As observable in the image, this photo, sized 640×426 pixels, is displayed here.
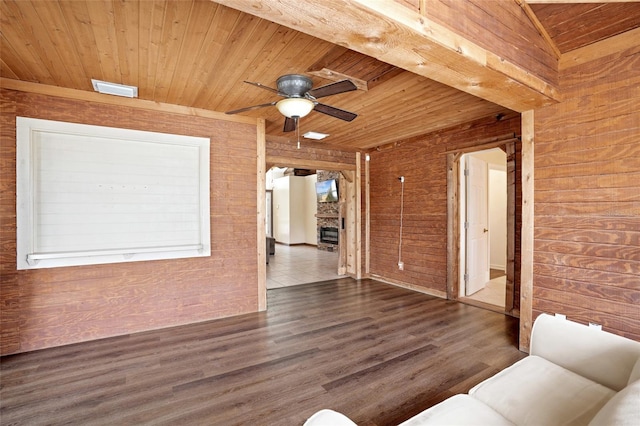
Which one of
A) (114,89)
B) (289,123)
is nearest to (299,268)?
(289,123)

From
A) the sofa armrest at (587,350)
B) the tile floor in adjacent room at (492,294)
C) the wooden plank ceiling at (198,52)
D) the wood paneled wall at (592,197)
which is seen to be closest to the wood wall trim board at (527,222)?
the wood paneled wall at (592,197)

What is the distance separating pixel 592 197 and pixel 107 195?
15.0ft

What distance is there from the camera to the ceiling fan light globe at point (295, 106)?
263 cm

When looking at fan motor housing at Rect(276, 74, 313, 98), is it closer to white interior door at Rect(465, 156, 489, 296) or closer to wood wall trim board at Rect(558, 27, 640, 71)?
wood wall trim board at Rect(558, 27, 640, 71)

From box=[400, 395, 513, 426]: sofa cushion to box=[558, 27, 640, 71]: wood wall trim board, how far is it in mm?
2746

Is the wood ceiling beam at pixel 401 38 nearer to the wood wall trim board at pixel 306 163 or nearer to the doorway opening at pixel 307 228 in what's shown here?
the wood wall trim board at pixel 306 163

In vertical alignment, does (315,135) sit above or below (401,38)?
above

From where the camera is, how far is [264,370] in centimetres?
248

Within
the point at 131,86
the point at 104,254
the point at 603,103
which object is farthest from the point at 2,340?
the point at 603,103

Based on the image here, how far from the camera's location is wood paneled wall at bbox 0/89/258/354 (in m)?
2.82

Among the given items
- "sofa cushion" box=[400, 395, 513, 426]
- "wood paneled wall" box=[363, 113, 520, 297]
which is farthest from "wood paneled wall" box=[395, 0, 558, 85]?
"sofa cushion" box=[400, 395, 513, 426]

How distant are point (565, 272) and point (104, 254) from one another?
4.45 metres

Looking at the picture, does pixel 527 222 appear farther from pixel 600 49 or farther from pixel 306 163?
pixel 306 163

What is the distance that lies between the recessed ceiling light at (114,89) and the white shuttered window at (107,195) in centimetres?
39
